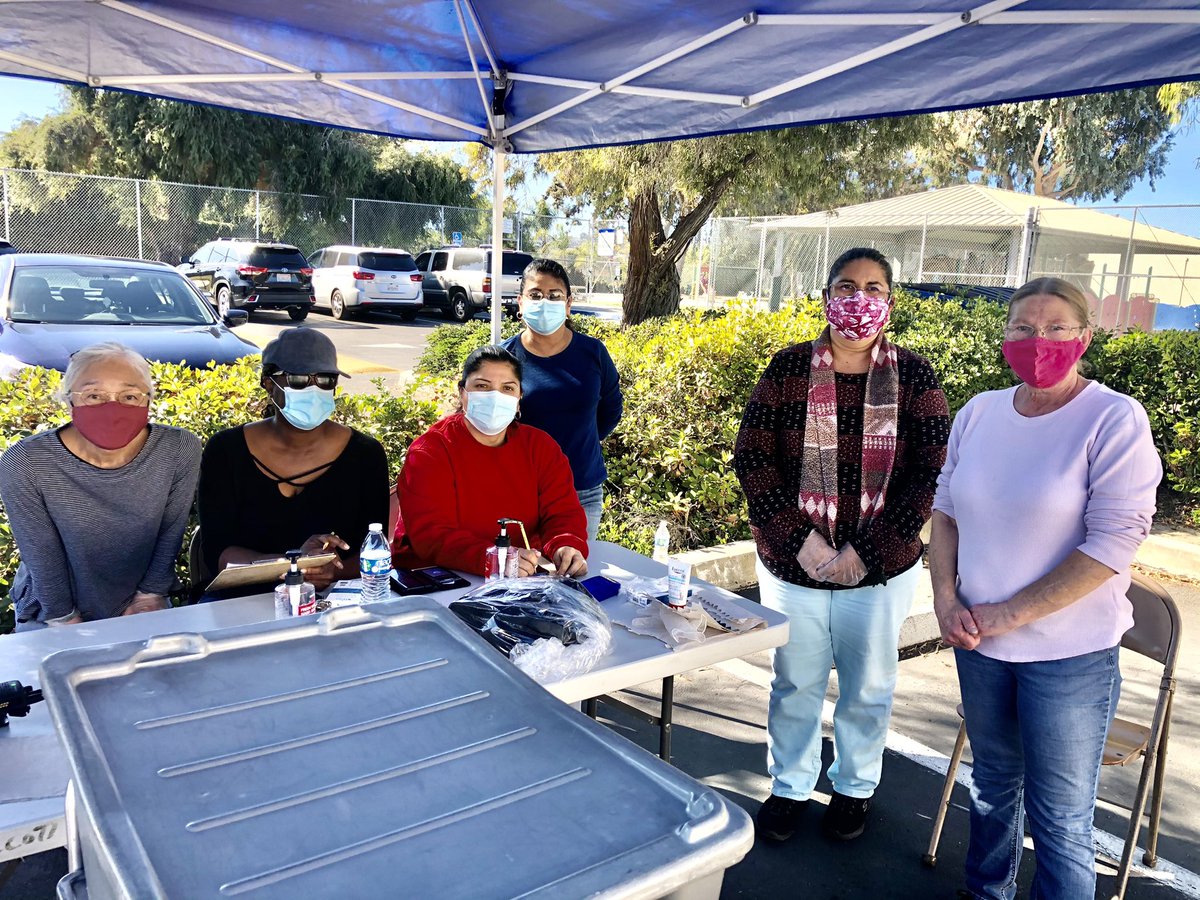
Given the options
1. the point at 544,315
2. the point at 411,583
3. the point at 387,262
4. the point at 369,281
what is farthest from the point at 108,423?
the point at 387,262

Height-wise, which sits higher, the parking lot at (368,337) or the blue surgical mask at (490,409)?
the blue surgical mask at (490,409)

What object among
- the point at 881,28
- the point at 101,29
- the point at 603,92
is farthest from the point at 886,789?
the point at 101,29

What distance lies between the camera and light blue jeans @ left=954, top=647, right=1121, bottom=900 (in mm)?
2260

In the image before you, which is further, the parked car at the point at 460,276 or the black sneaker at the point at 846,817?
the parked car at the point at 460,276

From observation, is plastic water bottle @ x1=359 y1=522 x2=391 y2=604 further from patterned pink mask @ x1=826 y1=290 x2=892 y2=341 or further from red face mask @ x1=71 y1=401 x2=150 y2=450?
patterned pink mask @ x1=826 y1=290 x2=892 y2=341

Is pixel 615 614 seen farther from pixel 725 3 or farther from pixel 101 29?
pixel 101 29

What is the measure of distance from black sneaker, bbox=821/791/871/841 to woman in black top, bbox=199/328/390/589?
187 centimetres

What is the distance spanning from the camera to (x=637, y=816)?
1.00m

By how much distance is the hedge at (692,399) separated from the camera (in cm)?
411

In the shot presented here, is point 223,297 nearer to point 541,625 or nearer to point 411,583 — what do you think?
point 411,583

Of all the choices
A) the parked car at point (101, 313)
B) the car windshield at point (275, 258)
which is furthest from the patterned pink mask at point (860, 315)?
the car windshield at point (275, 258)

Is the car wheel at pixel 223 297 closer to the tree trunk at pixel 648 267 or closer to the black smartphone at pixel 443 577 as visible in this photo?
the tree trunk at pixel 648 267

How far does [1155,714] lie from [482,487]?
231 cm

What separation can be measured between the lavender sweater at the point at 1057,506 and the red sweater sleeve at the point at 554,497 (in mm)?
1308
